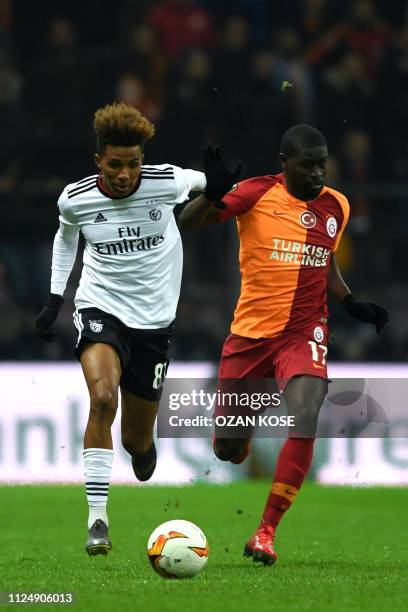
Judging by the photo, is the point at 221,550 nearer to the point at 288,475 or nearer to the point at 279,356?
the point at 288,475

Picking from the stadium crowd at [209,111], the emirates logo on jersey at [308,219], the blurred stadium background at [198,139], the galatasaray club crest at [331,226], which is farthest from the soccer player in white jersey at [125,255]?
the stadium crowd at [209,111]

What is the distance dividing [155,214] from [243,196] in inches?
19.1

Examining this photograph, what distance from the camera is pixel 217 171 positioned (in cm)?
659

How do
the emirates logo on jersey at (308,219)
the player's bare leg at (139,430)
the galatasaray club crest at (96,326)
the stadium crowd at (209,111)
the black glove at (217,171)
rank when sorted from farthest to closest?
1. the stadium crowd at (209,111)
2. the player's bare leg at (139,430)
3. the emirates logo on jersey at (308,219)
4. the galatasaray club crest at (96,326)
5. the black glove at (217,171)

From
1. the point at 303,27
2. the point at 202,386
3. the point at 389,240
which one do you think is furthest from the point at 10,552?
the point at 303,27

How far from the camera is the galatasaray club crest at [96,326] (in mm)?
6828

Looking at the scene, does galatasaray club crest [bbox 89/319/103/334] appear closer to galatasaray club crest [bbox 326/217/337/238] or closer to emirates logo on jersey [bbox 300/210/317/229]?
emirates logo on jersey [bbox 300/210/317/229]

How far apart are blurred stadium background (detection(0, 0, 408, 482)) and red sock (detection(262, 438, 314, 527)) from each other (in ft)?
14.0

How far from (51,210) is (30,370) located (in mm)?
1408

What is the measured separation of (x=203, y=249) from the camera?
1171cm

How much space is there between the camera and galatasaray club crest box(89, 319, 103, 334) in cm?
683

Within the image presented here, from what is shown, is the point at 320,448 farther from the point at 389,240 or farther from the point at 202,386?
the point at 389,240

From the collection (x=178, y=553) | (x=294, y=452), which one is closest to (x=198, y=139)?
(x=294, y=452)

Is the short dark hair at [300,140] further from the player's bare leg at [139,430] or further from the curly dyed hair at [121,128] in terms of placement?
the player's bare leg at [139,430]
